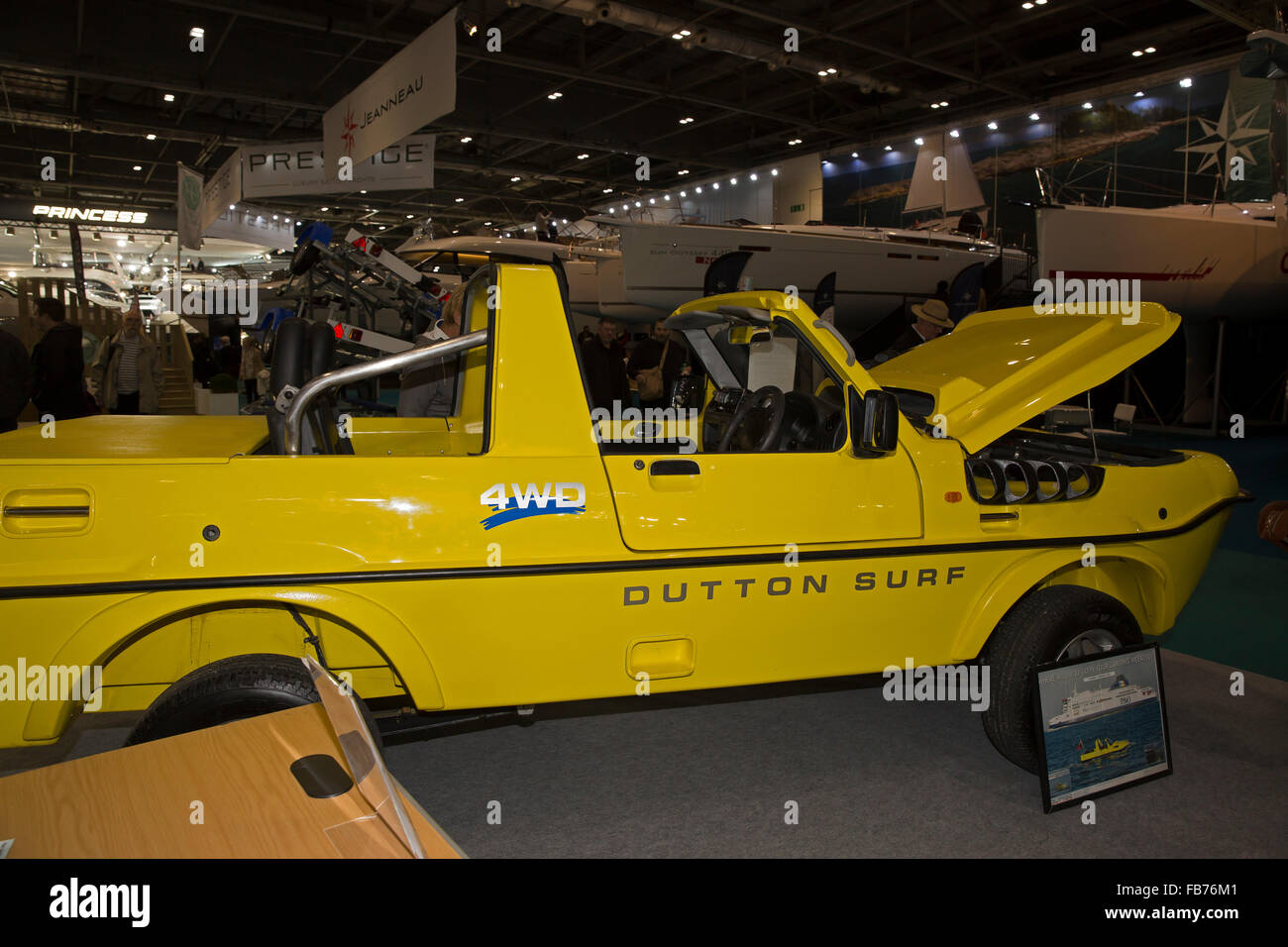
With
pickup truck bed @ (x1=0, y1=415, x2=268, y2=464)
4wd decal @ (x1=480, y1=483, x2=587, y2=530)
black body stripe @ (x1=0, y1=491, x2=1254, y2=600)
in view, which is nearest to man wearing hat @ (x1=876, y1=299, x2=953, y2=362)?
black body stripe @ (x1=0, y1=491, x2=1254, y2=600)

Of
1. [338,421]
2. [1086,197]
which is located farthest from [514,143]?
[338,421]

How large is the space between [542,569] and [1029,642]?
1.78 metres

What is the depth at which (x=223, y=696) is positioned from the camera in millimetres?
2324

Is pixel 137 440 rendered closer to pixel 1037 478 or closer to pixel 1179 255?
pixel 1037 478

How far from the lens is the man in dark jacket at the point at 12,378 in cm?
648

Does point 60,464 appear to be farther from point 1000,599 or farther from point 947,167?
point 947,167

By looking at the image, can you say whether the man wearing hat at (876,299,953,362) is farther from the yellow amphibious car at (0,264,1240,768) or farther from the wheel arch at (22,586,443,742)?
the wheel arch at (22,586,443,742)

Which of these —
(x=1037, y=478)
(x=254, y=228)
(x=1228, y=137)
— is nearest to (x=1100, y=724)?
(x=1037, y=478)

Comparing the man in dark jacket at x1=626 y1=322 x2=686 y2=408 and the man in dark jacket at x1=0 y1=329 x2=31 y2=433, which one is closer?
the man in dark jacket at x1=0 y1=329 x2=31 y2=433

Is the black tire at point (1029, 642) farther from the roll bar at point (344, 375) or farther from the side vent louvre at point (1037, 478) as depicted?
the roll bar at point (344, 375)

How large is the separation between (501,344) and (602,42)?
15265 mm

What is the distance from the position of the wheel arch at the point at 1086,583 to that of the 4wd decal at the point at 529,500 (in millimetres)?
1486

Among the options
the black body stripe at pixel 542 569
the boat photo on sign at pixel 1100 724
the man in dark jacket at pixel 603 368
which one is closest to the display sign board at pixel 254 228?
the man in dark jacket at pixel 603 368

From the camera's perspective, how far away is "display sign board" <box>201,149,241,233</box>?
533 inches
